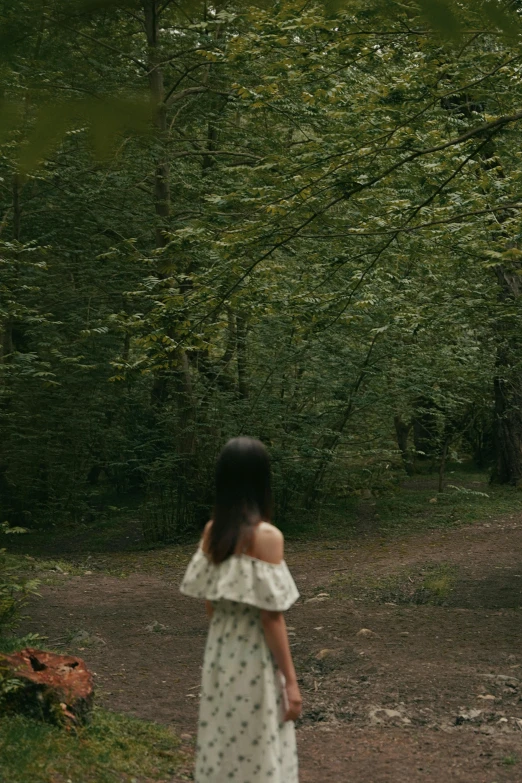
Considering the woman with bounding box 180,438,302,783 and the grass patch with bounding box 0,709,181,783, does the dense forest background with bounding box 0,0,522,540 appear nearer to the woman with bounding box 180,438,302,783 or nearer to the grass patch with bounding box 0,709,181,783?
the grass patch with bounding box 0,709,181,783

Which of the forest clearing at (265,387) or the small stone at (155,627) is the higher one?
the forest clearing at (265,387)

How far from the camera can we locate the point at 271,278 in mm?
9797

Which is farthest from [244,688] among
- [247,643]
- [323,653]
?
[323,653]

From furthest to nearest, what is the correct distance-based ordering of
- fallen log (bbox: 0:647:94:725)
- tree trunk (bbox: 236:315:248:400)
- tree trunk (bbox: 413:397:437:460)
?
tree trunk (bbox: 413:397:437:460) → tree trunk (bbox: 236:315:248:400) → fallen log (bbox: 0:647:94:725)

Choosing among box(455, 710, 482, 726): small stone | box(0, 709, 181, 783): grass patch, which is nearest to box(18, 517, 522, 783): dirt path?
box(455, 710, 482, 726): small stone

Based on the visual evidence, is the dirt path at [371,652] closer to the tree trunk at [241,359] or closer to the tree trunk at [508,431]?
the tree trunk at [241,359]

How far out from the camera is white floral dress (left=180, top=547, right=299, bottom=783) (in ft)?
10.6

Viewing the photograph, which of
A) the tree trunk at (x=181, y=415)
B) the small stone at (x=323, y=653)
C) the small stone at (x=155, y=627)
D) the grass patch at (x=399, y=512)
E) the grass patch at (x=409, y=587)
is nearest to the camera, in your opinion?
the small stone at (x=323, y=653)

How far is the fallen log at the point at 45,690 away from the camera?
474 cm

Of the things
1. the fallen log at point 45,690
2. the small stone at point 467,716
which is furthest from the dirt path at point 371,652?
the fallen log at point 45,690

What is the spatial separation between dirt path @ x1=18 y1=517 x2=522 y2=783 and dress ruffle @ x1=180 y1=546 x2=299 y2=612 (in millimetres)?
2146

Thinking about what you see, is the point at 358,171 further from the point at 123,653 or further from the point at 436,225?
the point at 123,653

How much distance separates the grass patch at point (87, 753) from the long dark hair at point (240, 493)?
161 cm

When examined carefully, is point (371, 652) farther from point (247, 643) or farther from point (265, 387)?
point (265, 387)
